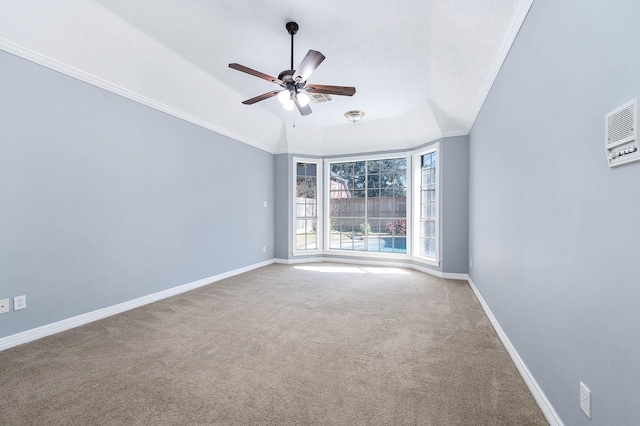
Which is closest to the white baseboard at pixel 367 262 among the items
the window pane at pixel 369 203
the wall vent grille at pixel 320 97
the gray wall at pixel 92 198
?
the window pane at pixel 369 203

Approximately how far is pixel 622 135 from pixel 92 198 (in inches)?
160

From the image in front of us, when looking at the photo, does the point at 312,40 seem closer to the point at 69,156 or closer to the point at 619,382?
the point at 69,156

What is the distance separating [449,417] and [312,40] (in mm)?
3432

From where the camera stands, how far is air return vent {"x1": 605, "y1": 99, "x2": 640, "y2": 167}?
0.95m

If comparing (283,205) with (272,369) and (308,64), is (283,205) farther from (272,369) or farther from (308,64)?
(272,369)

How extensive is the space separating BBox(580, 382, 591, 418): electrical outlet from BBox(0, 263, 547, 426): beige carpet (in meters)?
0.45

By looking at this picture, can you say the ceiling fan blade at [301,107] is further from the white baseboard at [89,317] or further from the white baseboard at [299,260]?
the white baseboard at [299,260]

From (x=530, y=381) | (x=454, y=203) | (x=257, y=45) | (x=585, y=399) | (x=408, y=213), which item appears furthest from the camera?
(x=408, y=213)

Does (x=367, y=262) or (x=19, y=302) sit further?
(x=367, y=262)

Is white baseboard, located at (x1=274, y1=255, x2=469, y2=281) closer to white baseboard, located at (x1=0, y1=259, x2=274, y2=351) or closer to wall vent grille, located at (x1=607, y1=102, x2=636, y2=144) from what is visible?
white baseboard, located at (x1=0, y1=259, x2=274, y2=351)

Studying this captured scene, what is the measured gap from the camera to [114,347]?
250 cm

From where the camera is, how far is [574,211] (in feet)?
4.43

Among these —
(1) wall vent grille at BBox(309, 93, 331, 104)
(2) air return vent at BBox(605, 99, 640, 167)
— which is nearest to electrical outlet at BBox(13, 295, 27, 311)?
(1) wall vent grille at BBox(309, 93, 331, 104)

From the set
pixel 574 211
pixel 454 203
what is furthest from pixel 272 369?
pixel 454 203
